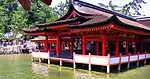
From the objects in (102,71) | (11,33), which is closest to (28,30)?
(102,71)

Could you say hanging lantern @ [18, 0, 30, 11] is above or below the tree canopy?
below

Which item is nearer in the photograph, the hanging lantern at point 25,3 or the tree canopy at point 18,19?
the hanging lantern at point 25,3

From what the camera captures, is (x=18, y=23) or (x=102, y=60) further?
(x=18, y=23)

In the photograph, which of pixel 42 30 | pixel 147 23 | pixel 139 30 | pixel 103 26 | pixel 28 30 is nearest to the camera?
pixel 103 26

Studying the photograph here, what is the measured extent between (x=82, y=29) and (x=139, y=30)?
4574mm

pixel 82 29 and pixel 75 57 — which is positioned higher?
pixel 82 29

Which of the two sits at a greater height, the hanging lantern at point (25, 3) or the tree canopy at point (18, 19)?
the tree canopy at point (18, 19)

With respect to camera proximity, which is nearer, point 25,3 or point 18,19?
point 25,3

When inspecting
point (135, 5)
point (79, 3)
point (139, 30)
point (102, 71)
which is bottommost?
point (102, 71)

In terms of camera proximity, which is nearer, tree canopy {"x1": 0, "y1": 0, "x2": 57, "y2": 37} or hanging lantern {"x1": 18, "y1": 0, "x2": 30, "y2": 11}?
hanging lantern {"x1": 18, "y1": 0, "x2": 30, "y2": 11}

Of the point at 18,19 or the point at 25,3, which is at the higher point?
the point at 18,19

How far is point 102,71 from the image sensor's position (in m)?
13.7

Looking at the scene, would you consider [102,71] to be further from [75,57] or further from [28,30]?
[28,30]

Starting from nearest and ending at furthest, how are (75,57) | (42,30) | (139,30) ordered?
1. (75,57)
2. (139,30)
3. (42,30)
